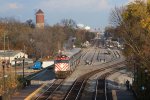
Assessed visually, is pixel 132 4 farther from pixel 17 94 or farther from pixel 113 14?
pixel 17 94

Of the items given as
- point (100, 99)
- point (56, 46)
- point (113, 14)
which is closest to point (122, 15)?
point (113, 14)

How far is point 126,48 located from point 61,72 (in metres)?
10.4

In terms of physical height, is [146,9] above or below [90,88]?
above

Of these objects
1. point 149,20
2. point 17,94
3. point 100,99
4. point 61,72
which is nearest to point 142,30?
point 149,20

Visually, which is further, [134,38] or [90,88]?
[90,88]

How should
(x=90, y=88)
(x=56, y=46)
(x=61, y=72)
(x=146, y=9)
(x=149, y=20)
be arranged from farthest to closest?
(x=56, y=46)
(x=61, y=72)
(x=90, y=88)
(x=146, y=9)
(x=149, y=20)

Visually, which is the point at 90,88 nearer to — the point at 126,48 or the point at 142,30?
the point at 126,48

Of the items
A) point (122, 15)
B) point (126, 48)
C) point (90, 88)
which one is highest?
point (122, 15)

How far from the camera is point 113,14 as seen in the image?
148 ft

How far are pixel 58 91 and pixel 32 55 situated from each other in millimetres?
84648

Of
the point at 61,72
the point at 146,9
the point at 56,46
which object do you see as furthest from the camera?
the point at 56,46

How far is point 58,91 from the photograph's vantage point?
4138cm

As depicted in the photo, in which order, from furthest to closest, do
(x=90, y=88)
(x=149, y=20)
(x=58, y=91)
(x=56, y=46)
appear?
(x=56, y=46) < (x=90, y=88) < (x=58, y=91) < (x=149, y=20)

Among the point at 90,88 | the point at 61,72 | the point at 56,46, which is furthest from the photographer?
the point at 56,46
